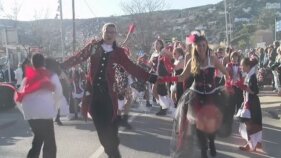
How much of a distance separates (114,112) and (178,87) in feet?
15.2

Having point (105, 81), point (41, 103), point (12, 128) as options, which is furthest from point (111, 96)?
point (12, 128)

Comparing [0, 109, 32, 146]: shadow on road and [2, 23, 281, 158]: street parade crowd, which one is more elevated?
[2, 23, 281, 158]: street parade crowd

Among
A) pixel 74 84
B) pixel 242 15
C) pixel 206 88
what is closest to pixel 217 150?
pixel 206 88

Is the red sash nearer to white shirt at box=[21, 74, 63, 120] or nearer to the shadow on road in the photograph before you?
white shirt at box=[21, 74, 63, 120]

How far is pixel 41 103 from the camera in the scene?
7168mm

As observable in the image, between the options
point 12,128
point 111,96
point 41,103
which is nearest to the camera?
point 111,96

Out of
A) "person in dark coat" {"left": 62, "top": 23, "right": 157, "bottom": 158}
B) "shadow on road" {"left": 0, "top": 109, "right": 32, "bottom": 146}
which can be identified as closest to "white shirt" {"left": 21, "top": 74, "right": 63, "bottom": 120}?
"person in dark coat" {"left": 62, "top": 23, "right": 157, "bottom": 158}

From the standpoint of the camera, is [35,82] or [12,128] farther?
[12,128]

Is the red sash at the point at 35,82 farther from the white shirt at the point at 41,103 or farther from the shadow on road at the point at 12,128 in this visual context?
the shadow on road at the point at 12,128

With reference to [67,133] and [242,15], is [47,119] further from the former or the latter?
[242,15]

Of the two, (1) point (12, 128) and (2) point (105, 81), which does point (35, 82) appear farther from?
(1) point (12, 128)

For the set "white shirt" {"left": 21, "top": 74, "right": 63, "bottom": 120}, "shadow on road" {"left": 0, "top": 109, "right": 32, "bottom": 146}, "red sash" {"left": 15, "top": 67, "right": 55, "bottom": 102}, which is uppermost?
"red sash" {"left": 15, "top": 67, "right": 55, "bottom": 102}

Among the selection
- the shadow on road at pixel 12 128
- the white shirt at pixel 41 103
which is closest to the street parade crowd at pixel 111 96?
the white shirt at pixel 41 103

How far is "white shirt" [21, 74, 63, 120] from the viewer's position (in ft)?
23.4
